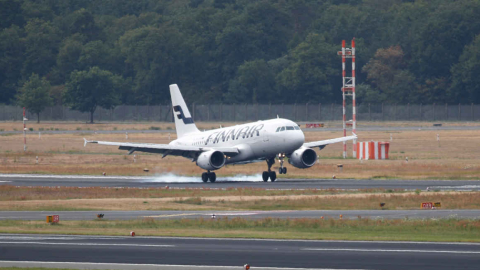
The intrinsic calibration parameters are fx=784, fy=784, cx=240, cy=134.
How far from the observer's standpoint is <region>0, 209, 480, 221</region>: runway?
112 ft

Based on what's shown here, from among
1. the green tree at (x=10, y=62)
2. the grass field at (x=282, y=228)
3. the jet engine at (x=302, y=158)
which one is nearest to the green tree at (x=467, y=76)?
the green tree at (x=10, y=62)

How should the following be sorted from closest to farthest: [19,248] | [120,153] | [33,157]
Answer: [19,248] < [33,157] < [120,153]

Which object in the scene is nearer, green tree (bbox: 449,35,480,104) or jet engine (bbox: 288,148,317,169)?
jet engine (bbox: 288,148,317,169)

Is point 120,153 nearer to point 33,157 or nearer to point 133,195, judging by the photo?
point 33,157

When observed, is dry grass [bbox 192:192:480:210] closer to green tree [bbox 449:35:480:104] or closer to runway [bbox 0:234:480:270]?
runway [bbox 0:234:480:270]

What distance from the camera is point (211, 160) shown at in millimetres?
54562

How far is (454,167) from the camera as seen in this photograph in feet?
204

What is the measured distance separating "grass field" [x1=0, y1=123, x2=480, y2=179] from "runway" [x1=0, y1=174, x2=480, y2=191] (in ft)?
11.0

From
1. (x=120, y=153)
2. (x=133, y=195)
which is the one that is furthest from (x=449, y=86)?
(x=133, y=195)

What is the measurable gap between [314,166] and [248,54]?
107m

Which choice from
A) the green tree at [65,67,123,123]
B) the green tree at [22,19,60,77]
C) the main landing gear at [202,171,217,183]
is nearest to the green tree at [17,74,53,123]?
the green tree at [65,67,123,123]

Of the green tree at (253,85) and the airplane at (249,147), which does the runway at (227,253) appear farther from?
the green tree at (253,85)

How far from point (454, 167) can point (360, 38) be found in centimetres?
11028

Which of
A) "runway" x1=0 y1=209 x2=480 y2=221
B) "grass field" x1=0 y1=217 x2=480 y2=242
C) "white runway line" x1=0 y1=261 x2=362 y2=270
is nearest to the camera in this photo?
"white runway line" x1=0 y1=261 x2=362 y2=270
